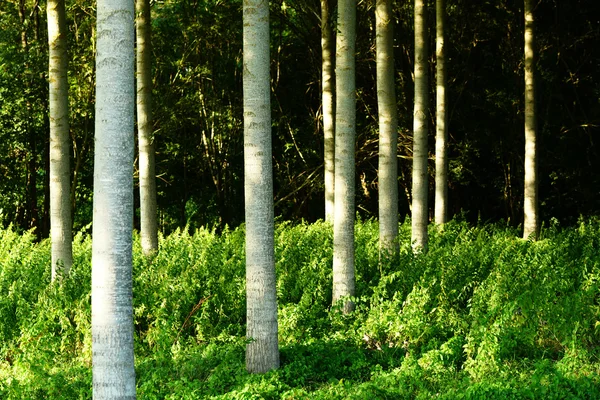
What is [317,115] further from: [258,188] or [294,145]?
[258,188]

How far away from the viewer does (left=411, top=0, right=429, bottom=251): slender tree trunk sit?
15.4 m

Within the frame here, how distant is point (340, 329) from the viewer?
10.7m

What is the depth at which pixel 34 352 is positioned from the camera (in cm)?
928

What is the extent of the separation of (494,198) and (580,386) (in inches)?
995

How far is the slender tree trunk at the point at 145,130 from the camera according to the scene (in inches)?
562

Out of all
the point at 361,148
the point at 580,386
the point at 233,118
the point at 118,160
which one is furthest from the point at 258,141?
the point at 233,118

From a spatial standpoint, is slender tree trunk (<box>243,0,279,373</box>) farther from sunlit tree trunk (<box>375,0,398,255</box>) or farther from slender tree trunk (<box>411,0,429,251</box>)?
slender tree trunk (<box>411,0,429,251</box>)

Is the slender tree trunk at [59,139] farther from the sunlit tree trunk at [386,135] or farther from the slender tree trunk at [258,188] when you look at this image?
the sunlit tree trunk at [386,135]

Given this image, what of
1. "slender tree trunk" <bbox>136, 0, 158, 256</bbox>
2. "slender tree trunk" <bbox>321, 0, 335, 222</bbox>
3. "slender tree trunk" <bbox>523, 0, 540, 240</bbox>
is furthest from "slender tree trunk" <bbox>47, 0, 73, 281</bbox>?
"slender tree trunk" <bbox>523, 0, 540, 240</bbox>

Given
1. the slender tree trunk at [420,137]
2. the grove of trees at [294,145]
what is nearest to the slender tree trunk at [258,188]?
the grove of trees at [294,145]

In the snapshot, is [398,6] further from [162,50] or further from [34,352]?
[34,352]

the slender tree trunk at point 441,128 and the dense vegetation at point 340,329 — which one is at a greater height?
the slender tree trunk at point 441,128

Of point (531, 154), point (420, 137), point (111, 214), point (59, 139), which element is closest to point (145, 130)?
point (59, 139)

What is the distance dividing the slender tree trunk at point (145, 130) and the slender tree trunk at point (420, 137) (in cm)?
511
